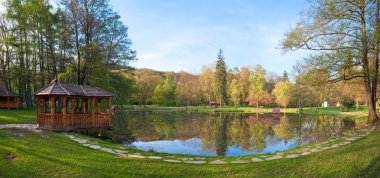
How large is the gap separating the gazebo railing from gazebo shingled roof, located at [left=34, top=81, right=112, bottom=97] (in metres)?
1.06

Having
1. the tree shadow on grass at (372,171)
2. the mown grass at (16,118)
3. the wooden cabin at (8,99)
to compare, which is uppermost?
the wooden cabin at (8,99)

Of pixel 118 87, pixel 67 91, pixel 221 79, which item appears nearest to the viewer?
pixel 67 91

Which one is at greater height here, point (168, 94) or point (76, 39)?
point (76, 39)

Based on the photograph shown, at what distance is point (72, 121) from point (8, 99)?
1672 centimetres

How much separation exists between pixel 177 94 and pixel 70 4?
3906 centimetres

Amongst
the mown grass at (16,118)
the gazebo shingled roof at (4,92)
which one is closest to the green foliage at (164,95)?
the gazebo shingled roof at (4,92)

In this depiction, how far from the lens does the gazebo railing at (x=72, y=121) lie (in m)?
10.7

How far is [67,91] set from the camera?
10.8 m

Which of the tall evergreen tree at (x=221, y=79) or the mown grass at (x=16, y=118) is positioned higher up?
the tall evergreen tree at (x=221, y=79)

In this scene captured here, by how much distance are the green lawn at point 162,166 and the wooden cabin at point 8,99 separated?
792 inches

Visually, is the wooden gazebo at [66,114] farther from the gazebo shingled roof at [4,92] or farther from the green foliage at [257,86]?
the green foliage at [257,86]

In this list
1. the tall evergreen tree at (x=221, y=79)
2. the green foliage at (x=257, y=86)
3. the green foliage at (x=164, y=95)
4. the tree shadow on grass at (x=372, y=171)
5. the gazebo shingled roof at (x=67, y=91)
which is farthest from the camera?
the green foliage at (x=164, y=95)

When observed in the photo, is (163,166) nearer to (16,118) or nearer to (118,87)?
(16,118)

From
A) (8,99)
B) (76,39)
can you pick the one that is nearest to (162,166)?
(76,39)
